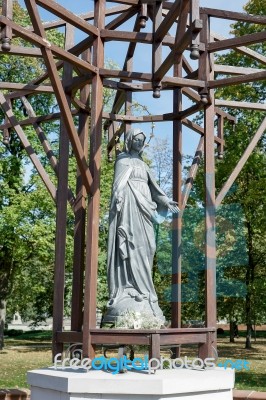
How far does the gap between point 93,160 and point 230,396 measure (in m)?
2.67

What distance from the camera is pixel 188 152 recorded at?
20766 millimetres

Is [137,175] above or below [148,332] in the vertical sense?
above

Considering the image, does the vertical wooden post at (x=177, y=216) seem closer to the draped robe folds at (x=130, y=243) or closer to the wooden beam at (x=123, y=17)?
the draped robe folds at (x=130, y=243)

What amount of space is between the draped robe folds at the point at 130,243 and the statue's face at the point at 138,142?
201mm

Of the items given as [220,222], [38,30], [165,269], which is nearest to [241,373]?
[165,269]

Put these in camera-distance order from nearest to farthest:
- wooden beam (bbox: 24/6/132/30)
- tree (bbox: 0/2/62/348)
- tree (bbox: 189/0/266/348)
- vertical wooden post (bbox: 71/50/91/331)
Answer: vertical wooden post (bbox: 71/50/91/331) < wooden beam (bbox: 24/6/132/30) < tree (bbox: 189/0/266/348) < tree (bbox: 0/2/62/348)

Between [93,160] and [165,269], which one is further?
[165,269]

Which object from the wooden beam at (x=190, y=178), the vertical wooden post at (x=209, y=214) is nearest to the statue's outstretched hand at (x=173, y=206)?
the wooden beam at (x=190, y=178)

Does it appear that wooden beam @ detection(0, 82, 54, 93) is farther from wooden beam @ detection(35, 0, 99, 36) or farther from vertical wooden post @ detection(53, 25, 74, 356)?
wooden beam @ detection(35, 0, 99, 36)

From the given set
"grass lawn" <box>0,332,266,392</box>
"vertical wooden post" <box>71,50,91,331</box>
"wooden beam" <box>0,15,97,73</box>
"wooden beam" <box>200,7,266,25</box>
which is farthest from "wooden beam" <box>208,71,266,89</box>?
"grass lawn" <box>0,332,266,392</box>

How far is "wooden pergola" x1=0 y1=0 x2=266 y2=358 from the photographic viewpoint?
218 inches

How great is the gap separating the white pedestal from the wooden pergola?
1.28ft

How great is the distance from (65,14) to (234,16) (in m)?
1.87

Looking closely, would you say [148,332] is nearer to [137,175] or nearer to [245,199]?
[137,175]
